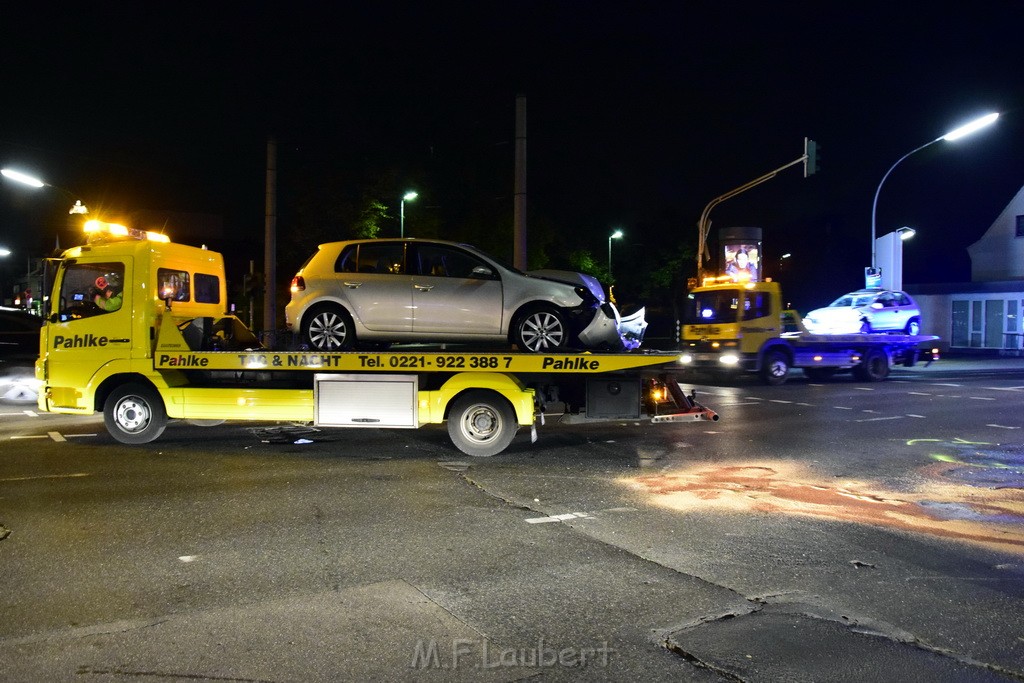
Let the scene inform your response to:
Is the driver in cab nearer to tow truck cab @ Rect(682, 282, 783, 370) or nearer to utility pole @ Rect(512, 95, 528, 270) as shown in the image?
utility pole @ Rect(512, 95, 528, 270)

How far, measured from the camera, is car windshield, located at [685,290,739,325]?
68.6ft

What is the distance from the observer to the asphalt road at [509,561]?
4.28m

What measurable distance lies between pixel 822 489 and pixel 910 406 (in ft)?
28.9

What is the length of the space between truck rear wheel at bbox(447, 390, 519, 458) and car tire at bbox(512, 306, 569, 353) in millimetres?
803

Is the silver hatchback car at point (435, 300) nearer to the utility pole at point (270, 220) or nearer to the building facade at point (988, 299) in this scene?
the utility pole at point (270, 220)

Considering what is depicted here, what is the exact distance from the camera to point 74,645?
4.36 metres

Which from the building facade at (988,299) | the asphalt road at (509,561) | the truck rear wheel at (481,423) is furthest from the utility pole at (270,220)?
the building facade at (988,299)

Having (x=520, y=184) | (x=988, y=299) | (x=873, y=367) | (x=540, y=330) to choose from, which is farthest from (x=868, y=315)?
(x=988, y=299)

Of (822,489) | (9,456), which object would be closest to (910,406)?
(822,489)

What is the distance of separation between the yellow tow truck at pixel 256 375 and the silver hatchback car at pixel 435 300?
450 mm

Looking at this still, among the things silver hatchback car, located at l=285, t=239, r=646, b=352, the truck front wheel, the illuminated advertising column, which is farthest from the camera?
the illuminated advertising column

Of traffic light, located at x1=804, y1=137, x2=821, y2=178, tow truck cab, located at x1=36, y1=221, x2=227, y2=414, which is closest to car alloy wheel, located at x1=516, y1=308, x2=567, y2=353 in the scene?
tow truck cab, located at x1=36, y1=221, x2=227, y2=414

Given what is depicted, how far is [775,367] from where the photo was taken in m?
20.9

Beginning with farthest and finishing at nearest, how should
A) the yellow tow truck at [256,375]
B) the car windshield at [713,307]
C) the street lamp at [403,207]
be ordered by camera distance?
the street lamp at [403,207], the car windshield at [713,307], the yellow tow truck at [256,375]
